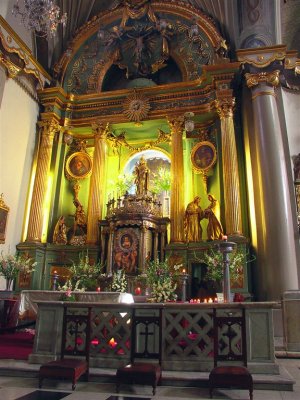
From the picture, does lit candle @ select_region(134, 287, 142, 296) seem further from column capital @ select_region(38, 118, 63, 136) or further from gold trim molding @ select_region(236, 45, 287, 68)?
gold trim molding @ select_region(236, 45, 287, 68)

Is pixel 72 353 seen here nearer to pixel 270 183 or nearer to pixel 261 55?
pixel 270 183

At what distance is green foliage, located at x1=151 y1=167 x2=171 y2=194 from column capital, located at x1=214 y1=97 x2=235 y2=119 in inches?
129

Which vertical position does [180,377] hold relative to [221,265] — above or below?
below

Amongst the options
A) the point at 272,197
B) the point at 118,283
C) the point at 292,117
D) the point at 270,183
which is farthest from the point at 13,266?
the point at 292,117

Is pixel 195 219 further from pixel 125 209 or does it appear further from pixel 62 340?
pixel 62 340

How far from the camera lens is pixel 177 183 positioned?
509 inches

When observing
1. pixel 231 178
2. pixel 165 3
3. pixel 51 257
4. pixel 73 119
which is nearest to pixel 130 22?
pixel 165 3

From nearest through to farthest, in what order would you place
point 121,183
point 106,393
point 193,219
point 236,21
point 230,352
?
point 106,393 → point 230,352 → point 193,219 → point 236,21 → point 121,183

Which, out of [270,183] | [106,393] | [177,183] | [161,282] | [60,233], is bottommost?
[106,393]

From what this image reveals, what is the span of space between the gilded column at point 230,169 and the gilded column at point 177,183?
1.56 m

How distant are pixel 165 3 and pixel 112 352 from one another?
539 inches

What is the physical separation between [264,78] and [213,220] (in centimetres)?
492

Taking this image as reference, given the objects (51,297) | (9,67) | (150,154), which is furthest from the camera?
(150,154)

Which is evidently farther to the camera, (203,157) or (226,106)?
(203,157)
